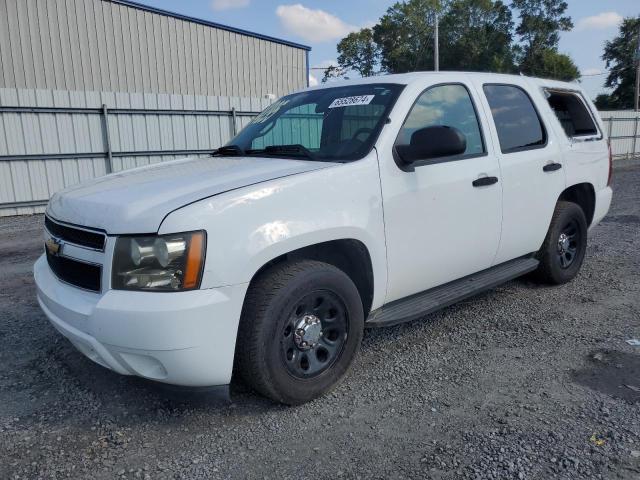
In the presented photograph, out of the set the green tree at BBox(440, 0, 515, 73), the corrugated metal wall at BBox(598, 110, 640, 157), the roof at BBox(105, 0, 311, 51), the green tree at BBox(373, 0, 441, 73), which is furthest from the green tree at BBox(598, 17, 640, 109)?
the roof at BBox(105, 0, 311, 51)

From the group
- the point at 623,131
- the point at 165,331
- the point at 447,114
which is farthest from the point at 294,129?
the point at 623,131

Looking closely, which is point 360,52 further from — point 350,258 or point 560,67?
point 350,258

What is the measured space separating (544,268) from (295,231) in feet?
10.1

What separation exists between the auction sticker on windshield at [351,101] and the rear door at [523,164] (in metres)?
1.05

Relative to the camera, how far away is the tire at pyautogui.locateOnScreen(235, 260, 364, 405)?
8.91ft

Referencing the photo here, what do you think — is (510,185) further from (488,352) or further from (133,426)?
(133,426)

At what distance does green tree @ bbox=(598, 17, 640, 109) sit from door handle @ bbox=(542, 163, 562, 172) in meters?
56.5

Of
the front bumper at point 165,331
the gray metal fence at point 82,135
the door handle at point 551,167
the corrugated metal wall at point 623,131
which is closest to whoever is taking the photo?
the front bumper at point 165,331

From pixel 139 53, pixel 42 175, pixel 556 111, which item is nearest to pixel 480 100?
pixel 556 111

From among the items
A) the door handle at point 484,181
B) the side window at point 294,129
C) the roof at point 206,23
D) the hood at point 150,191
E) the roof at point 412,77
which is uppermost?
the roof at point 206,23

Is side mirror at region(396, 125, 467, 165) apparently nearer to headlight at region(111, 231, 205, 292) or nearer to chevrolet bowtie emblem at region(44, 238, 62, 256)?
headlight at region(111, 231, 205, 292)

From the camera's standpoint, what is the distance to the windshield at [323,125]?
11.1ft

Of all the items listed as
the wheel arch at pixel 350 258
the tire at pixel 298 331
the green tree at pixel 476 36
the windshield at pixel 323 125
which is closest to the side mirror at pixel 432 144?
the windshield at pixel 323 125

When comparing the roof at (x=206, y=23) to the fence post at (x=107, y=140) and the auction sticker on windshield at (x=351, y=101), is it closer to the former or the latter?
the fence post at (x=107, y=140)
